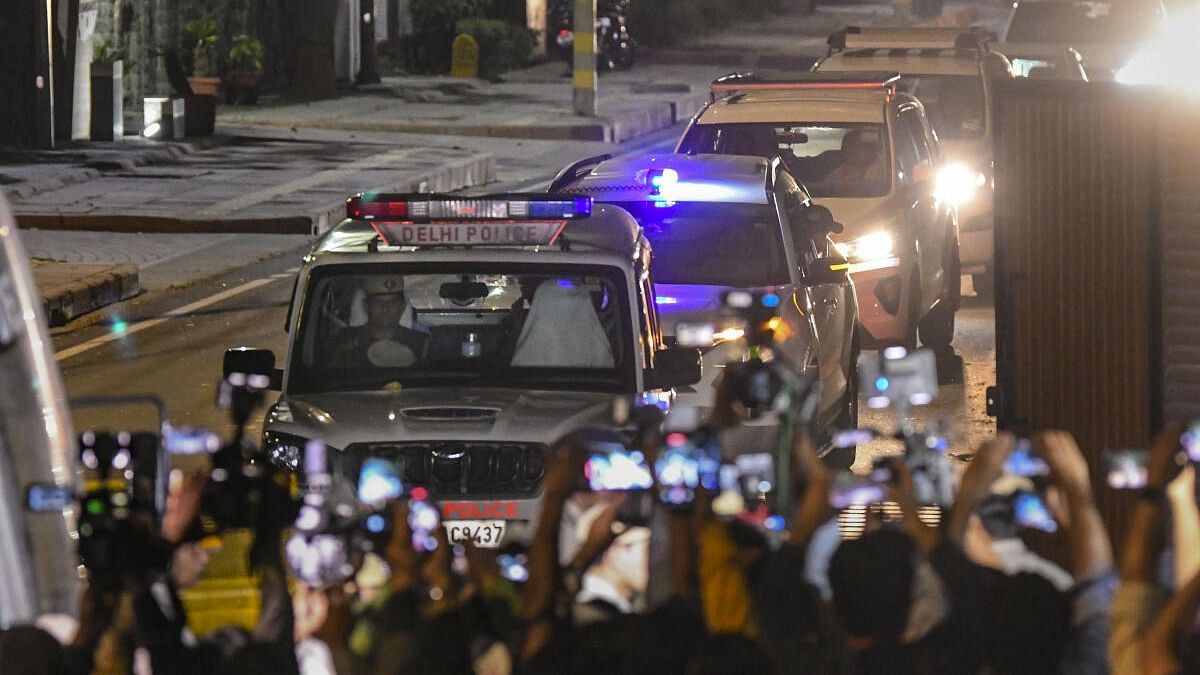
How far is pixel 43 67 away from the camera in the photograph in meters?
27.4

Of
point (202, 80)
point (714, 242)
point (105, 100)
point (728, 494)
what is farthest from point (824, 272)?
point (202, 80)

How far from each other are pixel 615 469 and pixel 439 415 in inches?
58.7

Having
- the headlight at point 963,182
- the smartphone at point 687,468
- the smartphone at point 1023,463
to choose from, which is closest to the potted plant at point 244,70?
the headlight at point 963,182

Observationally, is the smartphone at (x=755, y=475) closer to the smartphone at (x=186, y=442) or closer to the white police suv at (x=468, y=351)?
the white police suv at (x=468, y=351)

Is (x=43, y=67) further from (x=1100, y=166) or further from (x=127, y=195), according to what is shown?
(x=1100, y=166)

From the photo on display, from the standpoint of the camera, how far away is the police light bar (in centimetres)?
820

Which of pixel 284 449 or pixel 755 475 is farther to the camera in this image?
pixel 284 449

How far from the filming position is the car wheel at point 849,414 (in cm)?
1109

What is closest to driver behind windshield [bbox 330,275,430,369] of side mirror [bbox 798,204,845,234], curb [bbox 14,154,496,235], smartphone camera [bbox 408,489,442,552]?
smartphone camera [bbox 408,489,442,552]

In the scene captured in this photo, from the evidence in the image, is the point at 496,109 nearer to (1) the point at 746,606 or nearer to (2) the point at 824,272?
(2) the point at 824,272

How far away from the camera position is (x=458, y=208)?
27.1 ft

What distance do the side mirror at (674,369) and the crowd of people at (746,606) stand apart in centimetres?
344

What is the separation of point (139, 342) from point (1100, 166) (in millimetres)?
9112

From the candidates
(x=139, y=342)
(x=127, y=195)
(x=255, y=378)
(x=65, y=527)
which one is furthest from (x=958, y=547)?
(x=127, y=195)
